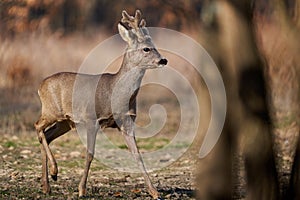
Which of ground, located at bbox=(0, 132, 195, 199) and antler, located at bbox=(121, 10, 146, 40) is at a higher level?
antler, located at bbox=(121, 10, 146, 40)

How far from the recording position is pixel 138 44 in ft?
32.6

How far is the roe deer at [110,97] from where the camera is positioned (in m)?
9.91

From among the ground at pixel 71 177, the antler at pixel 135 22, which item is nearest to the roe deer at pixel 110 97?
the antler at pixel 135 22

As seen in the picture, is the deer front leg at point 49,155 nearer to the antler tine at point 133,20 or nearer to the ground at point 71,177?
the ground at point 71,177

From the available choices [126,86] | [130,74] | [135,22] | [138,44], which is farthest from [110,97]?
[135,22]

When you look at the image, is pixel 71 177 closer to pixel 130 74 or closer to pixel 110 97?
pixel 110 97

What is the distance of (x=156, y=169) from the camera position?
41.7 ft

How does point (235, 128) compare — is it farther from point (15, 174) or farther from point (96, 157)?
point (96, 157)

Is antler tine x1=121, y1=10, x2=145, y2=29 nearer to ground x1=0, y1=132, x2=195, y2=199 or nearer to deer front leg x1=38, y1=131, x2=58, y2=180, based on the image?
deer front leg x1=38, y1=131, x2=58, y2=180

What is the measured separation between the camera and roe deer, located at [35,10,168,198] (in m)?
9.91

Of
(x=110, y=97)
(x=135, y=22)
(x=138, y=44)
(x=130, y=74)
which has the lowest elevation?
(x=110, y=97)

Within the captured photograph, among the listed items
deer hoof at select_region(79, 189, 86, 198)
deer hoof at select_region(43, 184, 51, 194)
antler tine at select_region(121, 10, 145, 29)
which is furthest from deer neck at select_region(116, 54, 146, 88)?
deer hoof at select_region(43, 184, 51, 194)

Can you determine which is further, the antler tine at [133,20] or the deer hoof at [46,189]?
the deer hoof at [46,189]

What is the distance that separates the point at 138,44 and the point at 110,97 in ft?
1.96
